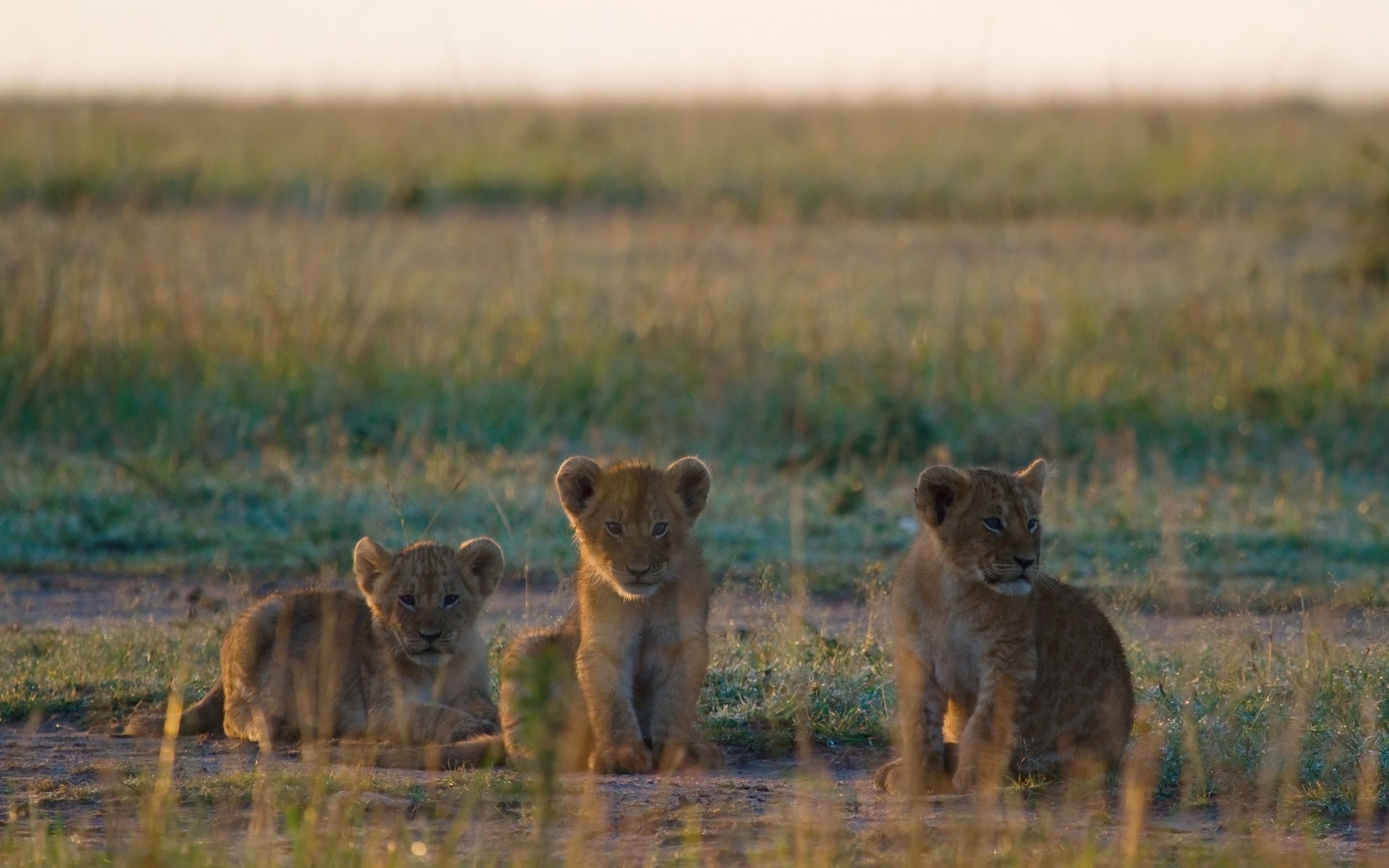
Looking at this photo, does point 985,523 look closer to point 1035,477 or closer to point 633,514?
point 1035,477

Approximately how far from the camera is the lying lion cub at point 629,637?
555cm

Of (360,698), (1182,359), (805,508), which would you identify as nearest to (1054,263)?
(1182,359)

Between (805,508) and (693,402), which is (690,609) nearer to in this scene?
(805,508)

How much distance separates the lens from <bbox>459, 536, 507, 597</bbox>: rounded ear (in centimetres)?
635

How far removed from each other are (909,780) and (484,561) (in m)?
1.89

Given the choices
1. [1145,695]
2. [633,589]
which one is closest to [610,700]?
[633,589]

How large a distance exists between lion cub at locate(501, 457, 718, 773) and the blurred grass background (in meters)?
2.29

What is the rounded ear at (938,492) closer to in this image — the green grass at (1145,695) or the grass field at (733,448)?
the grass field at (733,448)

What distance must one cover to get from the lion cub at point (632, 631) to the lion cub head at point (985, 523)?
816 millimetres

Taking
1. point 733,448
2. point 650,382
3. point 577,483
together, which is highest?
point 650,382

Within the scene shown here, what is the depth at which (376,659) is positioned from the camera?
6.25 metres

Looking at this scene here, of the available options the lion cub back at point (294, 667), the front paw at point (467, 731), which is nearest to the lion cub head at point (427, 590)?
the lion cub back at point (294, 667)

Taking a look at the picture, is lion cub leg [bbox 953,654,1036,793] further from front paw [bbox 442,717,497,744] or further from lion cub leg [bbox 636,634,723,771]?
front paw [bbox 442,717,497,744]

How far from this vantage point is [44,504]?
31.5 feet
